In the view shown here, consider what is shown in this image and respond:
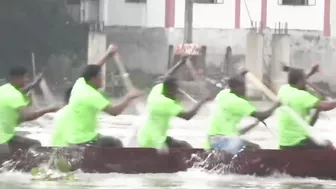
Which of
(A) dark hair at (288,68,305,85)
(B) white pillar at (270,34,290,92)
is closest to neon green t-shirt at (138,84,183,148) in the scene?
(A) dark hair at (288,68,305,85)

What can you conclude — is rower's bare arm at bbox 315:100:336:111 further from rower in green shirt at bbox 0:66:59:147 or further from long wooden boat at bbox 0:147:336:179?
rower in green shirt at bbox 0:66:59:147

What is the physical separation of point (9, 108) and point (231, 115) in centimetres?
304

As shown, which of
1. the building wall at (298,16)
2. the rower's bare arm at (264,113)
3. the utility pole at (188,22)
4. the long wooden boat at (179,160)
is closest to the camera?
the long wooden boat at (179,160)

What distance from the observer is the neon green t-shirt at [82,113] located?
1118 centimetres

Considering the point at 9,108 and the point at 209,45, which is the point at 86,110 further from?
the point at 209,45

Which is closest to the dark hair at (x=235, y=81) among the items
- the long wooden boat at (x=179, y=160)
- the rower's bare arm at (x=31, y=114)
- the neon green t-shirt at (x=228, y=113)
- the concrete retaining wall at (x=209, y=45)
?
the neon green t-shirt at (x=228, y=113)

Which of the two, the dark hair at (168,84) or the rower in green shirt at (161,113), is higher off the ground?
the dark hair at (168,84)

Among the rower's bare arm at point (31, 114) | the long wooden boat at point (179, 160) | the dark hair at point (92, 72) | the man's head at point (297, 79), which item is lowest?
the long wooden boat at point (179, 160)

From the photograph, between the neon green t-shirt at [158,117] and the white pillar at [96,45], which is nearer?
the neon green t-shirt at [158,117]

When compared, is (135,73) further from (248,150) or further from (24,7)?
(248,150)

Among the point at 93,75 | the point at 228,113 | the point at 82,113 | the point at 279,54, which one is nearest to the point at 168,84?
the point at 228,113

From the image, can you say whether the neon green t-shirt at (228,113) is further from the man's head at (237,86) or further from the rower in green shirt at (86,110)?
the rower in green shirt at (86,110)

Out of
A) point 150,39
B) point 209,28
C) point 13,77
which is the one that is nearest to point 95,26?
point 150,39

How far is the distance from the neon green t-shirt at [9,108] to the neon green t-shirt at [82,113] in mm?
630
